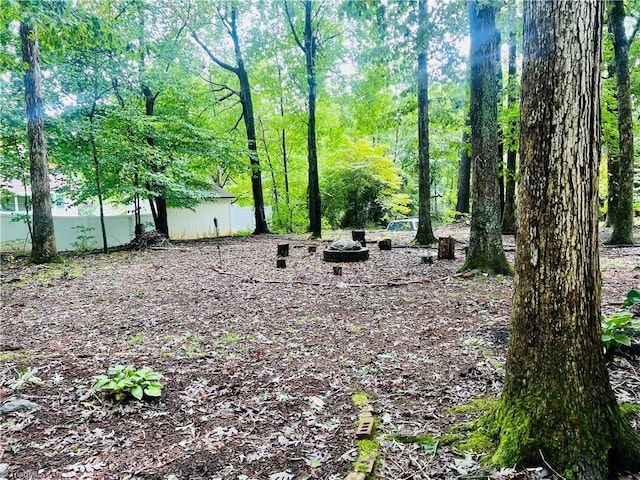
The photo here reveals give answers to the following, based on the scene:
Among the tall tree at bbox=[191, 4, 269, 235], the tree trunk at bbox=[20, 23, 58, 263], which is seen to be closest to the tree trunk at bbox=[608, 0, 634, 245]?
the tall tree at bbox=[191, 4, 269, 235]

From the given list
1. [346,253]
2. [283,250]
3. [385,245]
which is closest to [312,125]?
[385,245]

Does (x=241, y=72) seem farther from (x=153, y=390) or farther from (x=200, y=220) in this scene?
(x=153, y=390)

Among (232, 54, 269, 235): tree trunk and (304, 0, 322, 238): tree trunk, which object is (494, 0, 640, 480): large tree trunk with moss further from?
(232, 54, 269, 235): tree trunk

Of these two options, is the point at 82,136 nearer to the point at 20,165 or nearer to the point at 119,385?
the point at 20,165

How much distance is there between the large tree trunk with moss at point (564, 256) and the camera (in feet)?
6.15

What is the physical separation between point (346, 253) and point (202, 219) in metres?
12.6

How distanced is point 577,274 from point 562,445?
828 millimetres

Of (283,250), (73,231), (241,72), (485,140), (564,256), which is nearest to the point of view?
(564,256)

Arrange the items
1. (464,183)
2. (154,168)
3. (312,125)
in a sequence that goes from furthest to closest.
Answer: (464,183), (312,125), (154,168)

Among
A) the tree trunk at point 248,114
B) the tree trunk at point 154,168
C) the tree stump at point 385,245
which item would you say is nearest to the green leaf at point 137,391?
the tree stump at point 385,245

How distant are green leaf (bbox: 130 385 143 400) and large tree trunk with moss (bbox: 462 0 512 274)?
19.0ft

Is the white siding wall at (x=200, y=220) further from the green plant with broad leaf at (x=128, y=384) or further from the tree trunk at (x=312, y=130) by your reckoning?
the green plant with broad leaf at (x=128, y=384)

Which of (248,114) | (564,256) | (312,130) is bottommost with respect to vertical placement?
(564,256)

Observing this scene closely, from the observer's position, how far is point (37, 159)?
877 cm
